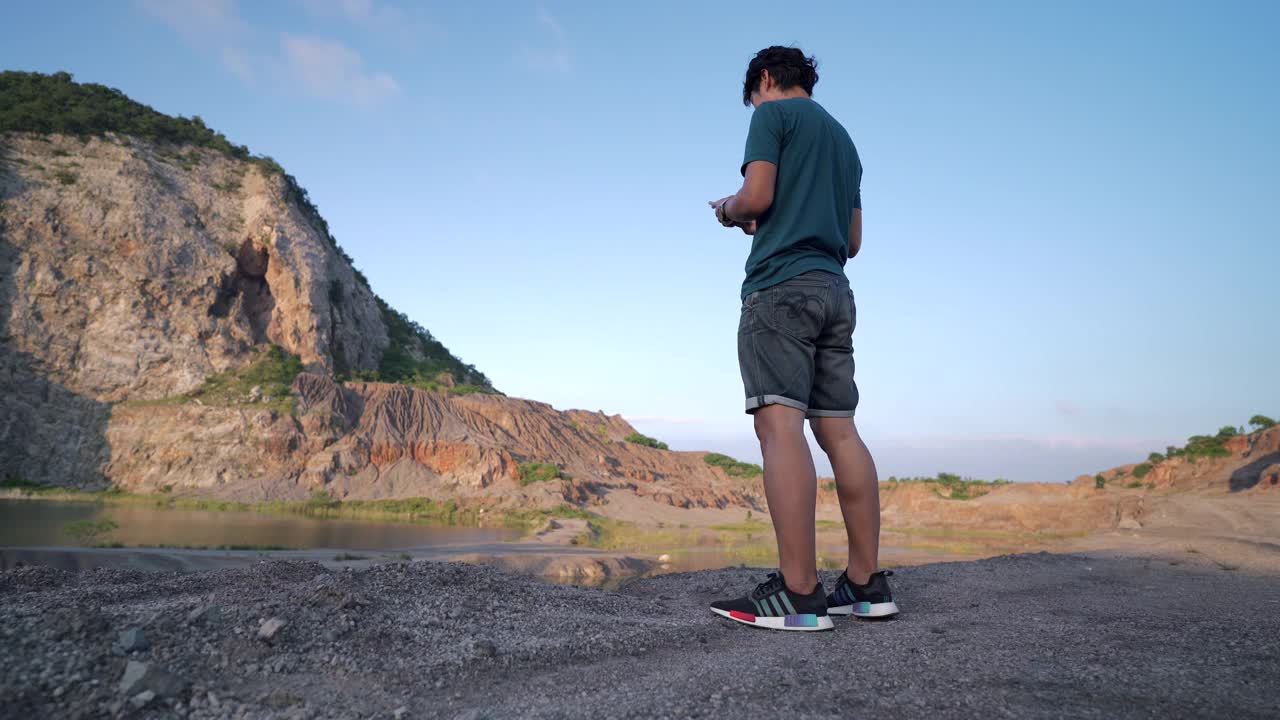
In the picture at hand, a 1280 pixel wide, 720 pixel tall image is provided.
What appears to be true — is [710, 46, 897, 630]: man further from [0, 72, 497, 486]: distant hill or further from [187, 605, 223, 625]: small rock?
[0, 72, 497, 486]: distant hill

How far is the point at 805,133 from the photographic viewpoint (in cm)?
273

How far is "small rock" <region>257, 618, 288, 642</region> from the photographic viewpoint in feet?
5.65

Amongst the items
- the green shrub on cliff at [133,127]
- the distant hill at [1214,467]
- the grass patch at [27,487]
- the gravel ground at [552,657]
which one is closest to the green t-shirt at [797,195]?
the gravel ground at [552,657]

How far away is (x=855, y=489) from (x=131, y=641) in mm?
2280

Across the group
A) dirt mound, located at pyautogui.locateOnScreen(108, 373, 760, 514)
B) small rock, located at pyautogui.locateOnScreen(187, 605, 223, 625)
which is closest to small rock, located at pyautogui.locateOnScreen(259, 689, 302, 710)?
small rock, located at pyautogui.locateOnScreen(187, 605, 223, 625)

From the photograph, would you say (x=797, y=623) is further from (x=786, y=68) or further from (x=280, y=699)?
(x=786, y=68)

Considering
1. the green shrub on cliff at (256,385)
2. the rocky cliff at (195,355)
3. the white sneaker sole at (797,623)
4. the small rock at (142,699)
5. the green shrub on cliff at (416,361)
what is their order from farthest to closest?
the green shrub on cliff at (416,361) → the green shrub on cliff at (256,385) → the rocky cliff at (195,355) → the white sneaker sole at (797,623) → the small rock at (142,699)

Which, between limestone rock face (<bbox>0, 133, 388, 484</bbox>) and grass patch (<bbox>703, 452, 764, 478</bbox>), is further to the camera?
grass patch (<bbox>703, 452, 764, 478</bbox>)

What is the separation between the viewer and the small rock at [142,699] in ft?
4.28

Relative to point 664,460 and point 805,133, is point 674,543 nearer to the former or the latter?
point 805,133

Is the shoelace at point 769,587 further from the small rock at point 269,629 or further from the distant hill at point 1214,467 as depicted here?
the distant hill at point 1214,467

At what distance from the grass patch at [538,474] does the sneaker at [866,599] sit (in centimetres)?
1746

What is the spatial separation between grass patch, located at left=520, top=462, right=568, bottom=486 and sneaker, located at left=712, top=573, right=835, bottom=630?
57.9ft

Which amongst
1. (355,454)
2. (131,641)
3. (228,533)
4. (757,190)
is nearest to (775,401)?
(757,190)
